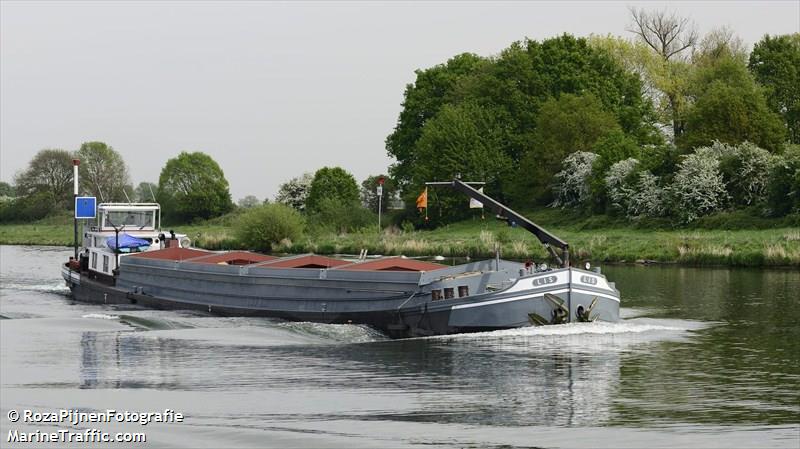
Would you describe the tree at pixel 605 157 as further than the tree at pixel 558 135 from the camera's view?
No

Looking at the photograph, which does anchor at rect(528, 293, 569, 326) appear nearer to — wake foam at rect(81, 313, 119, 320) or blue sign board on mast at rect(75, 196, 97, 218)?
wake foam at rect(81, 313, 119, 320)

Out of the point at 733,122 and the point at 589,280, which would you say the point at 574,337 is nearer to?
the point at 589,280

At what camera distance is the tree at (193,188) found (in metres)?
123

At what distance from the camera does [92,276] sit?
1666 inches

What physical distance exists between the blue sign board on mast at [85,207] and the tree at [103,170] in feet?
267

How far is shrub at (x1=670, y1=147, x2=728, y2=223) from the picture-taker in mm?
61938

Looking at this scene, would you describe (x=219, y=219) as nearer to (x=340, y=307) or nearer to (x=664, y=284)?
(x=664, y=284)

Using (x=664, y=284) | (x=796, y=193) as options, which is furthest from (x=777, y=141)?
(x=664, y=284)

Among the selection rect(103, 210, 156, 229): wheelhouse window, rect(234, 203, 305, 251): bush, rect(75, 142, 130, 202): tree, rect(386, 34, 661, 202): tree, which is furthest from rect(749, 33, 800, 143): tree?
rect(75, 142, 130, 202): tree

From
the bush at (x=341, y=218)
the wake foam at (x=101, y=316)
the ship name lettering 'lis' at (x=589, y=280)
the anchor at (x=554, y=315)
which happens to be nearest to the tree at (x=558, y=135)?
the bush at (x=341, y=218)

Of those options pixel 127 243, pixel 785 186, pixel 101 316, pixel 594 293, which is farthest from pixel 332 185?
pixel 594 293

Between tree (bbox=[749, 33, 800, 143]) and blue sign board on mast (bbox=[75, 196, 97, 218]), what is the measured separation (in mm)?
53037

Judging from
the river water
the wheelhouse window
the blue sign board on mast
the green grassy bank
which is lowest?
the river water

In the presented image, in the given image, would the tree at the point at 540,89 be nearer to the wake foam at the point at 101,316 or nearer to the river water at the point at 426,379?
the wake foam at the point at 101,316
